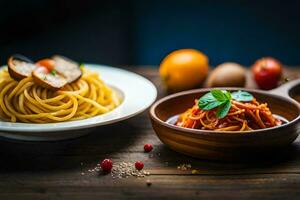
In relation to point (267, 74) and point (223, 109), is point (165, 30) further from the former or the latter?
point (223, 109)

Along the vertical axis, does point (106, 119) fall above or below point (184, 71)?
above

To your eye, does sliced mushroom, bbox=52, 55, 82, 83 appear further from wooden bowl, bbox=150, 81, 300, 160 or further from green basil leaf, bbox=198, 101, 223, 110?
green basil leaf, bbox=198, 101, 223, 110

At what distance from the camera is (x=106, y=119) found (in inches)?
66.2

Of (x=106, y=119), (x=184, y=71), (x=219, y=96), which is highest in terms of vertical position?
(x=219, y=96)

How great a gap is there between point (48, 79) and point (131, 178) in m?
0.52

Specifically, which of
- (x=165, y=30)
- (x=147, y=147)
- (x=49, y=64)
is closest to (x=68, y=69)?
(x=49, y=64)

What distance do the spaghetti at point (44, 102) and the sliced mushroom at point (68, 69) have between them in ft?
0.09

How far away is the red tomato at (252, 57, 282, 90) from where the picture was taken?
2355 mm

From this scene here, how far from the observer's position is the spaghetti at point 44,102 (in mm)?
1787

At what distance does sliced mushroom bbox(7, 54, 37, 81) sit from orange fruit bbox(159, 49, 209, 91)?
0.67 m

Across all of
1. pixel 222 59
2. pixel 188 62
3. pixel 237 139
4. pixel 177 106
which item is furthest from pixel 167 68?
pixel 222 59

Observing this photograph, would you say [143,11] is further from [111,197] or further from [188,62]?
[111,197]

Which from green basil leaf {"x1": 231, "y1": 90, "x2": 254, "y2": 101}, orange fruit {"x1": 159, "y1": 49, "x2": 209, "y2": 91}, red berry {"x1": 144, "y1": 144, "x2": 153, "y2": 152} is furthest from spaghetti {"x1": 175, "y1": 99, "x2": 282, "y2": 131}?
orange fruit {"x1": 159, "y1": 49, "x2": 209, "y2": 91}

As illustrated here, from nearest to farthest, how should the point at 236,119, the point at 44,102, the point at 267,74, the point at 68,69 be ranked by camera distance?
the point at 236,119 → the point at 44,102 → the point at 68,69 → the point at 267,74
